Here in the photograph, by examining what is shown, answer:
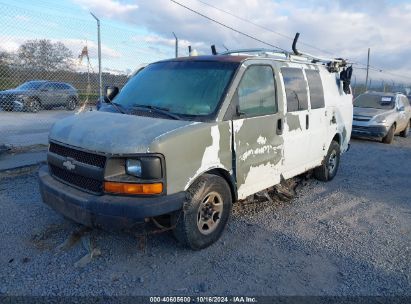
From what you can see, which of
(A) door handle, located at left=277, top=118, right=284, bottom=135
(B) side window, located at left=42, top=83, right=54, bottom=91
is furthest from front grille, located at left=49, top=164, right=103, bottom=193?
(B) side window, located at left=42, top=83, right=54, bottom=91

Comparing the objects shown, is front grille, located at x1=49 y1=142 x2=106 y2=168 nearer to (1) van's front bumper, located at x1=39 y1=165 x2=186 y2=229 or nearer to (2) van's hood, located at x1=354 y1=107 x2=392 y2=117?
(1) van's front bumper, located at x1=39 y1=165 x2=186 y2=229

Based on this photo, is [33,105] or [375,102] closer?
[375,102]

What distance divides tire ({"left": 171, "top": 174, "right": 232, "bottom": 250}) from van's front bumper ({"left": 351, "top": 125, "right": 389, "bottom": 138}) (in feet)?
30.6

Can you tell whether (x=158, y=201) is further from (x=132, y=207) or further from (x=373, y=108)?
(x=373, y=108)

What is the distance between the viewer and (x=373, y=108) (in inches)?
493

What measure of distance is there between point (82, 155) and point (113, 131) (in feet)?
1.26

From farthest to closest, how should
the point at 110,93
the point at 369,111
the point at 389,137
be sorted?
1. the point at 369,111
2. the point at 389,137
3. the point at 110,93

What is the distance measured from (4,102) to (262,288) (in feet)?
44.5

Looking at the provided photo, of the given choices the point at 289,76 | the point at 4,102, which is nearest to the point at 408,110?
the point at 289,76

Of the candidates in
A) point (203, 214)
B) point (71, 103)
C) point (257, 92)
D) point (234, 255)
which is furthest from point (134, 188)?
point (71, 103)

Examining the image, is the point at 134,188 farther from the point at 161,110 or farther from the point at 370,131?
the point at 370,131

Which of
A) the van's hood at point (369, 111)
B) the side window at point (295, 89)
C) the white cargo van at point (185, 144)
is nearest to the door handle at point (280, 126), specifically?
the white cargo van at point (185, 144)

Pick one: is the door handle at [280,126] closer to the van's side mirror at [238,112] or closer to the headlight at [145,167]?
the van's side mirror at [238,112]

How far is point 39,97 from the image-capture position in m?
14.6
